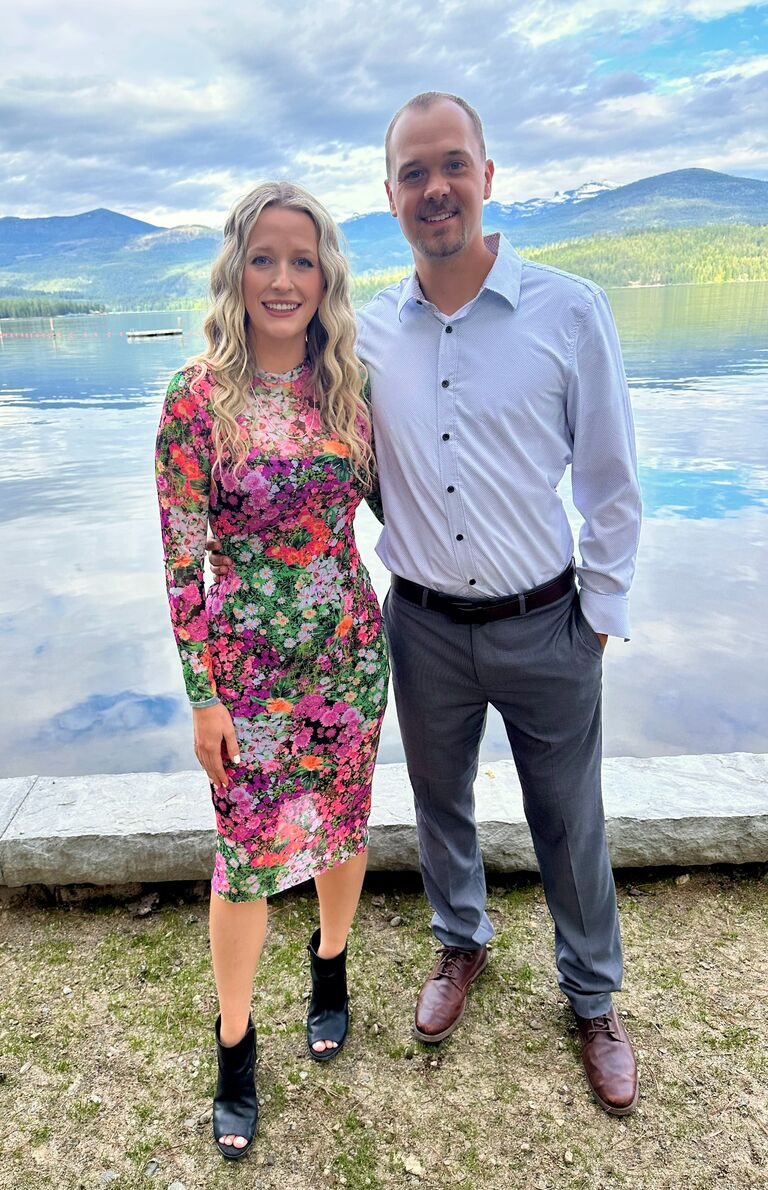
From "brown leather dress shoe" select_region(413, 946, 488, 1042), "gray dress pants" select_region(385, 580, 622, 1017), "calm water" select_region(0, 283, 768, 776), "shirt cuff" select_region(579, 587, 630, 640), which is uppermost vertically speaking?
"shirt cuff" select_region(579, 587, 630, 640)

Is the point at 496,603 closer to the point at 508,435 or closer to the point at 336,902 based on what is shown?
the point at 508,435

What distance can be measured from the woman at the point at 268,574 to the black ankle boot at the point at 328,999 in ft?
0.80

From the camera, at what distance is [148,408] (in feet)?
56.5

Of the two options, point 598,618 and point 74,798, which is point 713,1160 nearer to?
point 598,618

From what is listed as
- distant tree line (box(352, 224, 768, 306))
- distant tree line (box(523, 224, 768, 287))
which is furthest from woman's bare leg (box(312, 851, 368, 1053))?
distant tree line (box(523, 224, 768, 287))

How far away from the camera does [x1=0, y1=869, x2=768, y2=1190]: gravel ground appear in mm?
1769

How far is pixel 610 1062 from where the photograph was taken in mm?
1937

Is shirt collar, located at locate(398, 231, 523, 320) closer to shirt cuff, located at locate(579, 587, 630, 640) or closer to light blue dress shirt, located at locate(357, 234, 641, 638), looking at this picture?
light blue dress shirt, located at locate(357, 234, 641, 638)

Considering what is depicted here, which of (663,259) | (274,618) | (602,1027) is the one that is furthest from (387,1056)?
(663,259)

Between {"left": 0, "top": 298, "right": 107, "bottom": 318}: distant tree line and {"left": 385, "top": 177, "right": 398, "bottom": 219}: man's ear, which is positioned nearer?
{"left": 385, "top": 177, "right": 398, "bottom": 219}: man's ear

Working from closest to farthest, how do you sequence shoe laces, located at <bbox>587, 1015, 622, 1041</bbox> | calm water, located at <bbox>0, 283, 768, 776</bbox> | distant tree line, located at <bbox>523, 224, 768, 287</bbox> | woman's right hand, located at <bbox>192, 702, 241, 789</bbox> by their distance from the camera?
woman's right hand, located at <bbox>192, 702, 241, 789</bbox> → shoe laces, located at <bbox>587, 1015, 622, 1041</bbox> → calm water, located at <bbox>0, 283, 768, 776</bbox> → distant tree line, located at <bbox>523, 224, 768, 287</bbox>

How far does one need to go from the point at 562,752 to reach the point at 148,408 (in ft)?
55.3

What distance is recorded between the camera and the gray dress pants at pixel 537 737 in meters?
1.87

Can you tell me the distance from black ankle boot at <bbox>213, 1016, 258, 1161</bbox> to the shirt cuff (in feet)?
4.15
